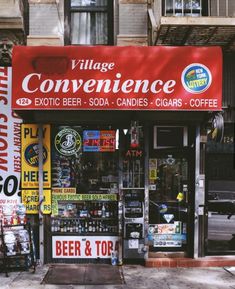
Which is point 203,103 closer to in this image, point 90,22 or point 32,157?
point 90,22

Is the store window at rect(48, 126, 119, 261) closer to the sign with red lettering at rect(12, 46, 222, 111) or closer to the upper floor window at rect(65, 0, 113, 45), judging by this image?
the sign with red lettering at rect(12, 46, 222, 111)

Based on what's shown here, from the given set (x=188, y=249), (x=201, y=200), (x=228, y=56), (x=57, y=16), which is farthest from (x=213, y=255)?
(x=57, y=16)

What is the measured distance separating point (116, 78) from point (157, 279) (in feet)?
12.0

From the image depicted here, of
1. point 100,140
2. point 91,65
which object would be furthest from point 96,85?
point 100,140

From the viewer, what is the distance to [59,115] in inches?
313

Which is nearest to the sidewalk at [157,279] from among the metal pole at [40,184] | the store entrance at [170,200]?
the metal pole at [40,184]

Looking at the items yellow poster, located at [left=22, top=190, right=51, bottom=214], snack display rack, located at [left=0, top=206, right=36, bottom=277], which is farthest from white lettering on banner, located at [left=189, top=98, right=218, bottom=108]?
snack display rack, located at [left=0, top=206, right=36, bottom=277]

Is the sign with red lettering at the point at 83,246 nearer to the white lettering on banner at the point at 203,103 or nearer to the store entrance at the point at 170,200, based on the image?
Answer: the store entrance at the point at 170,200

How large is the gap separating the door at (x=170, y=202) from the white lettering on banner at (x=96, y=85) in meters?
1.67

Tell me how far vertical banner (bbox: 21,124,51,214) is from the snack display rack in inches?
20.2

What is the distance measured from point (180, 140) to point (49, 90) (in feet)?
9.51

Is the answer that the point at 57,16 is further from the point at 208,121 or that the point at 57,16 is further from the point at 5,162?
the point at 208,121

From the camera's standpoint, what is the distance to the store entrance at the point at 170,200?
8547mm

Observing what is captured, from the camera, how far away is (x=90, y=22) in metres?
9.25
